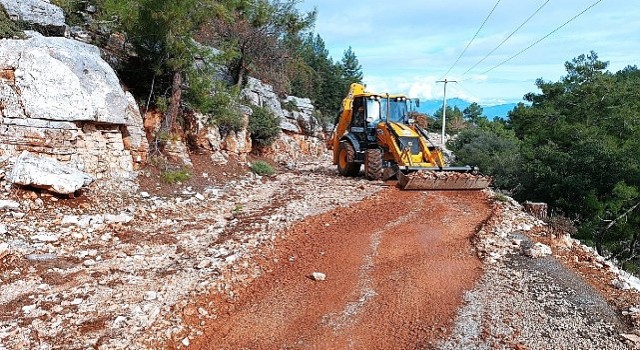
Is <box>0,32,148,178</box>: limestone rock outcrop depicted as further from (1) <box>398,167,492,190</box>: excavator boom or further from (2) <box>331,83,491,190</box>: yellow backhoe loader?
(2) <box>331,83,491,190</box>: yellow backhoe loader

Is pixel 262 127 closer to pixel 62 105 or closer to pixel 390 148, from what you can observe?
pixel 390 148

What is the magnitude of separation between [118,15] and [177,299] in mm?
7530

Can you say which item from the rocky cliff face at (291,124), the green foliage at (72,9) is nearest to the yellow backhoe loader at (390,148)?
the rocky cliff face at (291,124)

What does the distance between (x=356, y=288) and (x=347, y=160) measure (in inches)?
333

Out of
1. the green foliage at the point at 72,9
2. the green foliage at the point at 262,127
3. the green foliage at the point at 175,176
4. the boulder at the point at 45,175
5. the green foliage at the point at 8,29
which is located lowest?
the green foliage at the point at 175,176

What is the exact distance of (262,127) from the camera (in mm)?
16297

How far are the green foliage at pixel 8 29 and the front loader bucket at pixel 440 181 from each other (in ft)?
25.3

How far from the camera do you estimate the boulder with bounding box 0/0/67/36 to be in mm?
9031

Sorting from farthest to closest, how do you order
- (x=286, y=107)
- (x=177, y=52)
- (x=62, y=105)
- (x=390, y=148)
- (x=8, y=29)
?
(x=286, y=107)
(x=390, y=148)
(x=177, y=52)
(x=8, y=29)
(x=62, y=105)

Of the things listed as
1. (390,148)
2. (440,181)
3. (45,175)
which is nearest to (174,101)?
(45,175)

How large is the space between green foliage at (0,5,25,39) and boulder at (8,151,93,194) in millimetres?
2411

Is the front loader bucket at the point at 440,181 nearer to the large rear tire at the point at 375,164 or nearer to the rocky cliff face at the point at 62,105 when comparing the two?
the large rear tire at the point at 375,164

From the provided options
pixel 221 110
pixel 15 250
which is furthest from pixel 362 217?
pixel 221 110

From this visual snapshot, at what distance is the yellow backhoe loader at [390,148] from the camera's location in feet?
35.0
